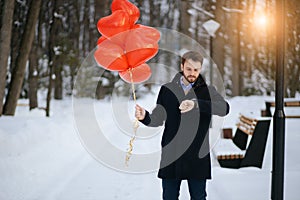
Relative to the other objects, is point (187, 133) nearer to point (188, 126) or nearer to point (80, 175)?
point (188, 126)

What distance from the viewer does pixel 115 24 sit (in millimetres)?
3471

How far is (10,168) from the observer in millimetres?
5578

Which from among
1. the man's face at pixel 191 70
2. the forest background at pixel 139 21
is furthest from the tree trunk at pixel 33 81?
the man's face at pixel 191 70

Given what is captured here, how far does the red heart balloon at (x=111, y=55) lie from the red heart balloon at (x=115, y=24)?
11 centimetres

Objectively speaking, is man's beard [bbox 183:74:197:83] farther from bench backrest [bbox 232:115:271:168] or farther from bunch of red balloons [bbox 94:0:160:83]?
bench backrest [bbox 232:115:271:168]

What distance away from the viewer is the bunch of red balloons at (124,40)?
11.5 ft

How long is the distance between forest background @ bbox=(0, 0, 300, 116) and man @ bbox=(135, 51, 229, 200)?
4367 millimetres

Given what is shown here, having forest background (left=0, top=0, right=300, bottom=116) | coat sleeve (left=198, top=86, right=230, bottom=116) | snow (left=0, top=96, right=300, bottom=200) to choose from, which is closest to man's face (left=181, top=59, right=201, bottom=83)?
coat sleeve (left=198, top=86, right=230, bottom=116)

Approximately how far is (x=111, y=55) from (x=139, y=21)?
62.4 feet

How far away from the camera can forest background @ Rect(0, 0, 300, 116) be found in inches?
404

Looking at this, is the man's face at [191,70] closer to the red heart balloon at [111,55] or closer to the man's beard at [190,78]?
the man's beard at [190,78]

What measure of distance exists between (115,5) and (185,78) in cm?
103

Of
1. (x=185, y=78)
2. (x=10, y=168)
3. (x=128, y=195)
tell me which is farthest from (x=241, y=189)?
(x=10, y=168)

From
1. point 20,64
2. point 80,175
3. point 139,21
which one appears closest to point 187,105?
point 80,175
